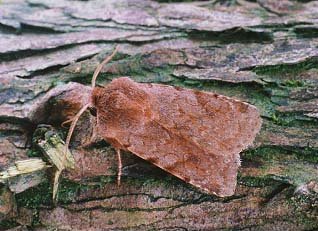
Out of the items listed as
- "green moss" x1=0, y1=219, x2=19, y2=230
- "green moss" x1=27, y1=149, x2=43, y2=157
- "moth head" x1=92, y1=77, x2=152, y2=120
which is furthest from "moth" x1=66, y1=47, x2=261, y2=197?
"green moss" x1=0, y1=219, x2=19, y2=230

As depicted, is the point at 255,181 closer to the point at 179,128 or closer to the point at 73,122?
the point at 179,128

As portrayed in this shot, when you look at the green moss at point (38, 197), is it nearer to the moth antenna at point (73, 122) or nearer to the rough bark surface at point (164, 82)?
the rough bark surface at point (164, 82)

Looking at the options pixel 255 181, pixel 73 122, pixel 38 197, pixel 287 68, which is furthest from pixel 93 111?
pixel 287 68

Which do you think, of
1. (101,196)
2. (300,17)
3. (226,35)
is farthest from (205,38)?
(101,196)

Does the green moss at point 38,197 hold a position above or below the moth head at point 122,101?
below

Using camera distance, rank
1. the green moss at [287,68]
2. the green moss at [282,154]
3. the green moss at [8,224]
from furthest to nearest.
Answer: the green moss at [287,68] → the green moss at [282,154] → the green moss at [8,224]

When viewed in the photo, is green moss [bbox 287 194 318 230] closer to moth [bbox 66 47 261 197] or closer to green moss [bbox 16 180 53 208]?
moth [bbox 66 47 261 197]

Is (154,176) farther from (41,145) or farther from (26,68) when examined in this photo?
(26,68)

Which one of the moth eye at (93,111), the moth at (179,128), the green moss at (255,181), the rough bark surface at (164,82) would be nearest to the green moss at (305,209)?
the rough bark surface at (164,82)
